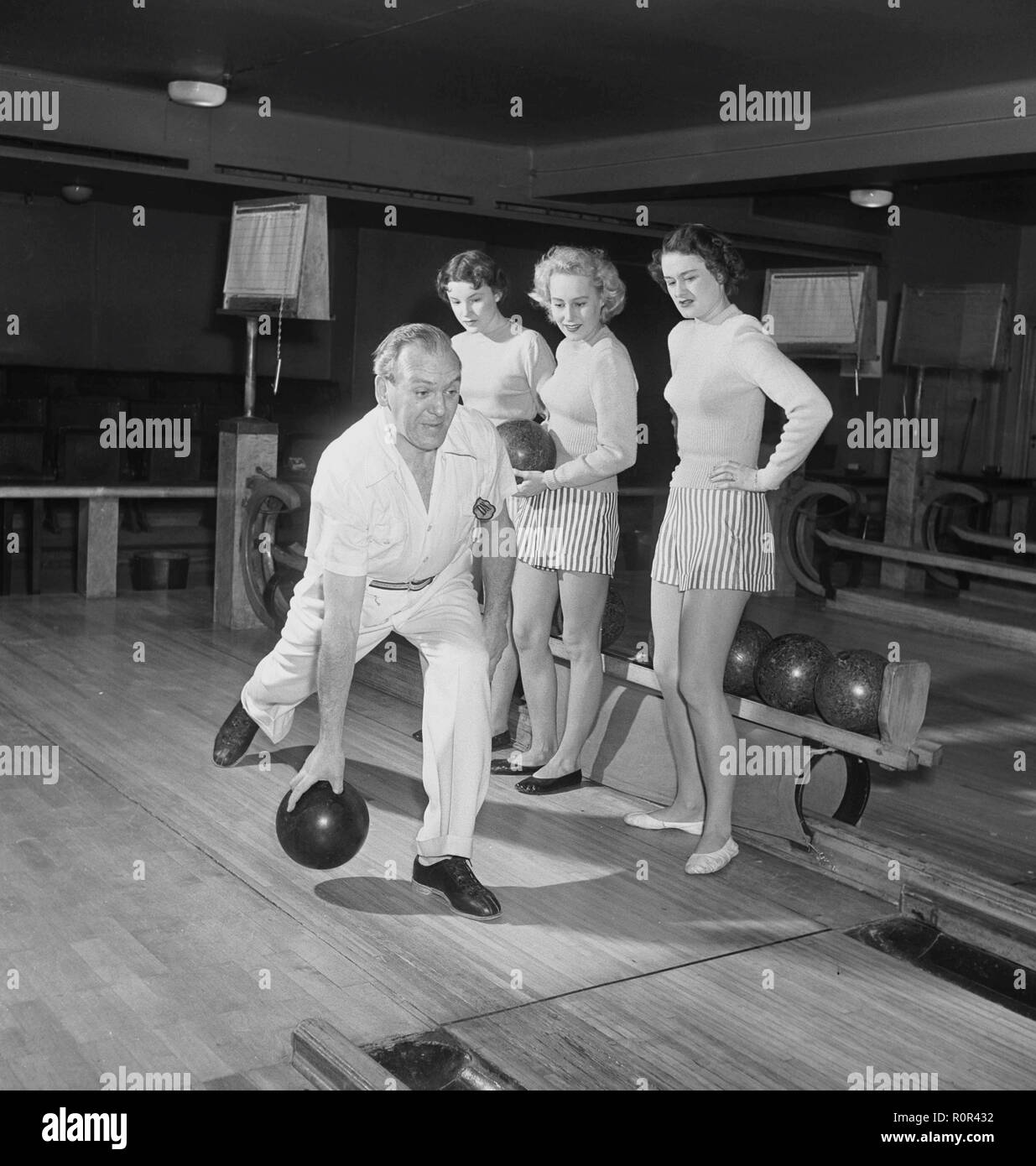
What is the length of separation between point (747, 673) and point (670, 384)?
3.56 ft

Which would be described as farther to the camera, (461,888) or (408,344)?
(461,888)

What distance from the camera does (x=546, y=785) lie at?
13.1 ft

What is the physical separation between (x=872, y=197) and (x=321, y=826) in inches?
260

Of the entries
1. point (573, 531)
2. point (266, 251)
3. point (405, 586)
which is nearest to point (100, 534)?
point (266, 251)

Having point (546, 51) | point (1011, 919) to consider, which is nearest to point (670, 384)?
point (1011, 919)

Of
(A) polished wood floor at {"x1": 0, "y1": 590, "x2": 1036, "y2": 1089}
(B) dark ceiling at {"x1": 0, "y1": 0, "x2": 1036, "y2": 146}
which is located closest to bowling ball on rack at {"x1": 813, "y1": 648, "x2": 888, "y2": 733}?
(A) polished wood floor at {"x1": 0, "y1": 590, "x2": 1036, "y2": 1089}

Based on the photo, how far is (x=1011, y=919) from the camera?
3049 millimetres

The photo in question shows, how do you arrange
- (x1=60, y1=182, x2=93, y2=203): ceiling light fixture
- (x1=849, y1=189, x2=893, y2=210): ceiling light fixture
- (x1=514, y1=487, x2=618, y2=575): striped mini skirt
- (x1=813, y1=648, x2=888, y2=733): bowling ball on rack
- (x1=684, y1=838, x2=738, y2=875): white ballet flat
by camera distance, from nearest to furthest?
(x1=684, y1=838, x2=738, y2=875): white ballet flat → (x1=813, y1=648, x2=888, y2=733): bowling ball on rack → (x1=514, y1=487, x2=618, y2=575): striped mini skirt → (x1=849, y1=189, x2=893, y2=210): ceiling light fixture → (x1=60, y1=182, x2=93, y2=203): ceiling light fixture

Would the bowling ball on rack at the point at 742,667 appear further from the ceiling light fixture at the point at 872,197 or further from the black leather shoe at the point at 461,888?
the ceiling light fixture at the point at 872,197

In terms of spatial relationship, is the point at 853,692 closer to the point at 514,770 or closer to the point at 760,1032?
the point at 514,770

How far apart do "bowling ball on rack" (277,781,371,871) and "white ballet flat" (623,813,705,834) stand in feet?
3.30

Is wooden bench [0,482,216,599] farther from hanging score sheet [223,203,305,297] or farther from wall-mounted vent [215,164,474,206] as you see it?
wall-mounted vent [215,164,474,206]

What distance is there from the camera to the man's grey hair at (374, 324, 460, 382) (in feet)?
9.53

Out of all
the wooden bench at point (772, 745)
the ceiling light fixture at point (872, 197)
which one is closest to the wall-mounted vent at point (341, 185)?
the ceiling light fixture at point (872, 197)
